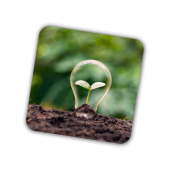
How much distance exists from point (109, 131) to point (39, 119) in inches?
19.6

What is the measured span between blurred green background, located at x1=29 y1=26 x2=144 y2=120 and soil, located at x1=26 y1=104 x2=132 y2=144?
210 millimetres

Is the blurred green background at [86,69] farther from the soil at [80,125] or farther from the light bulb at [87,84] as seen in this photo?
the soil at [80,125]

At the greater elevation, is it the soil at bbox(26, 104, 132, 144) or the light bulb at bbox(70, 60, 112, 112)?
the light bulb at bbox(70, 60, 112, 112)

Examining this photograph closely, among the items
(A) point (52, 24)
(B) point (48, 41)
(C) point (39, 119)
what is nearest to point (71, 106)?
(C) point (39, 119)

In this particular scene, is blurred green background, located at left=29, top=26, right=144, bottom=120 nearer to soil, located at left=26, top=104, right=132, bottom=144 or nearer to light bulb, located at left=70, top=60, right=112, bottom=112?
light bulb, located at left=70, top=60, right=112, bottom=112

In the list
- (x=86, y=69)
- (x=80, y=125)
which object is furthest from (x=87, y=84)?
(x=80, y=125)

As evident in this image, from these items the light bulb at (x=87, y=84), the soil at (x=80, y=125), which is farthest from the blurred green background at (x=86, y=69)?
the soil at (x=80, y=125)

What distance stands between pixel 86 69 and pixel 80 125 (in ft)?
1.74

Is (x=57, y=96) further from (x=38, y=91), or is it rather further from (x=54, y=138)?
(x=54, y=138)

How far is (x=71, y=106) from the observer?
168 cm

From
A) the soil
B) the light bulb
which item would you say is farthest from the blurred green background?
the soil

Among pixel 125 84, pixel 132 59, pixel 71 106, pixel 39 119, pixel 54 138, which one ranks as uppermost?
pixel 132 59

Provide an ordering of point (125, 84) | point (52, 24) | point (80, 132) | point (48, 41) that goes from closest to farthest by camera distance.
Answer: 1. point (80, 132)
2. point (52, 24)
3. point (48, 41)
4. point (125, 84)

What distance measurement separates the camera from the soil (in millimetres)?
1224
